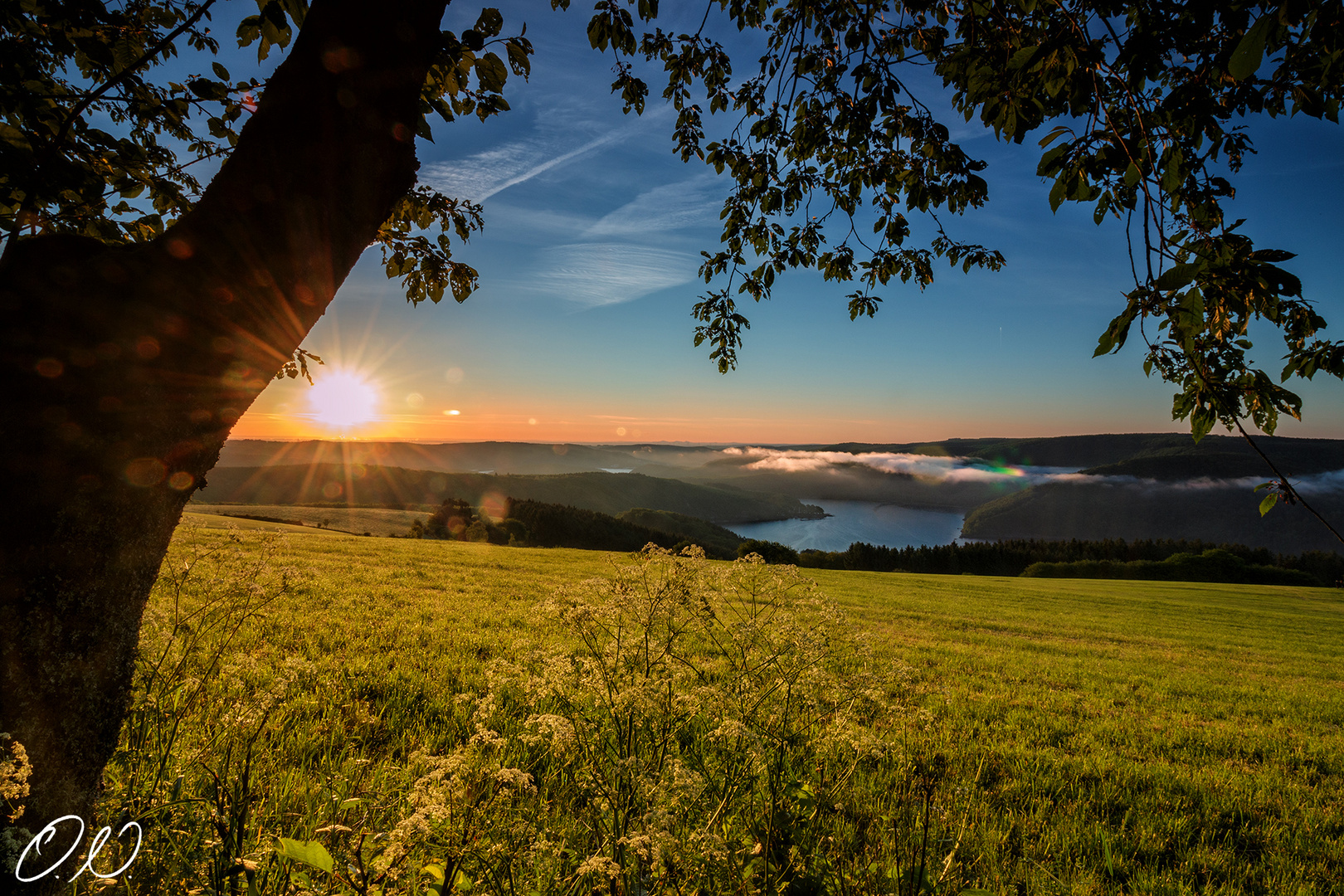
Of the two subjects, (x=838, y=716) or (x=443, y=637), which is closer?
(x=838, y=716)

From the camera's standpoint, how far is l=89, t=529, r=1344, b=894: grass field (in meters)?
1.88

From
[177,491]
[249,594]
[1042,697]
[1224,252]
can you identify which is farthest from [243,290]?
[1042,697]

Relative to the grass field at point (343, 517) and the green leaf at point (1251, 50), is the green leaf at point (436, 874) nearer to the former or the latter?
the green leaf at point (1251, 50)

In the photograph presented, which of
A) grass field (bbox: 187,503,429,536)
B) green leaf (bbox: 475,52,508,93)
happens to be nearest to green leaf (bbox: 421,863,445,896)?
green leaf (bbox: 475,52,508,93)

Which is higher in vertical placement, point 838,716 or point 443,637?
point 838,716

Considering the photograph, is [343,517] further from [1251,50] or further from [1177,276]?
[1251,50]

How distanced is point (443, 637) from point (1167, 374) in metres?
7.38

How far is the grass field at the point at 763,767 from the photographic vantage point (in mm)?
1878

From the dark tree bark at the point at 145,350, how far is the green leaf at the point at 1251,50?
2661 millimetres

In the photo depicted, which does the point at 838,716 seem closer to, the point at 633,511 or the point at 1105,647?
the point at 1105,647

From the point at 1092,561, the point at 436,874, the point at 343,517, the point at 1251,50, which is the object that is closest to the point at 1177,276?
the point at 1251,50

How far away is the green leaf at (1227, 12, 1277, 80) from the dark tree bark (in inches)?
105

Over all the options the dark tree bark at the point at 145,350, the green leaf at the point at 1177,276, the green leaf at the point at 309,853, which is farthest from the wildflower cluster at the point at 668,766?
the green leaf at the point at 1177,276

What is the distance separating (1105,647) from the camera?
12531mm
